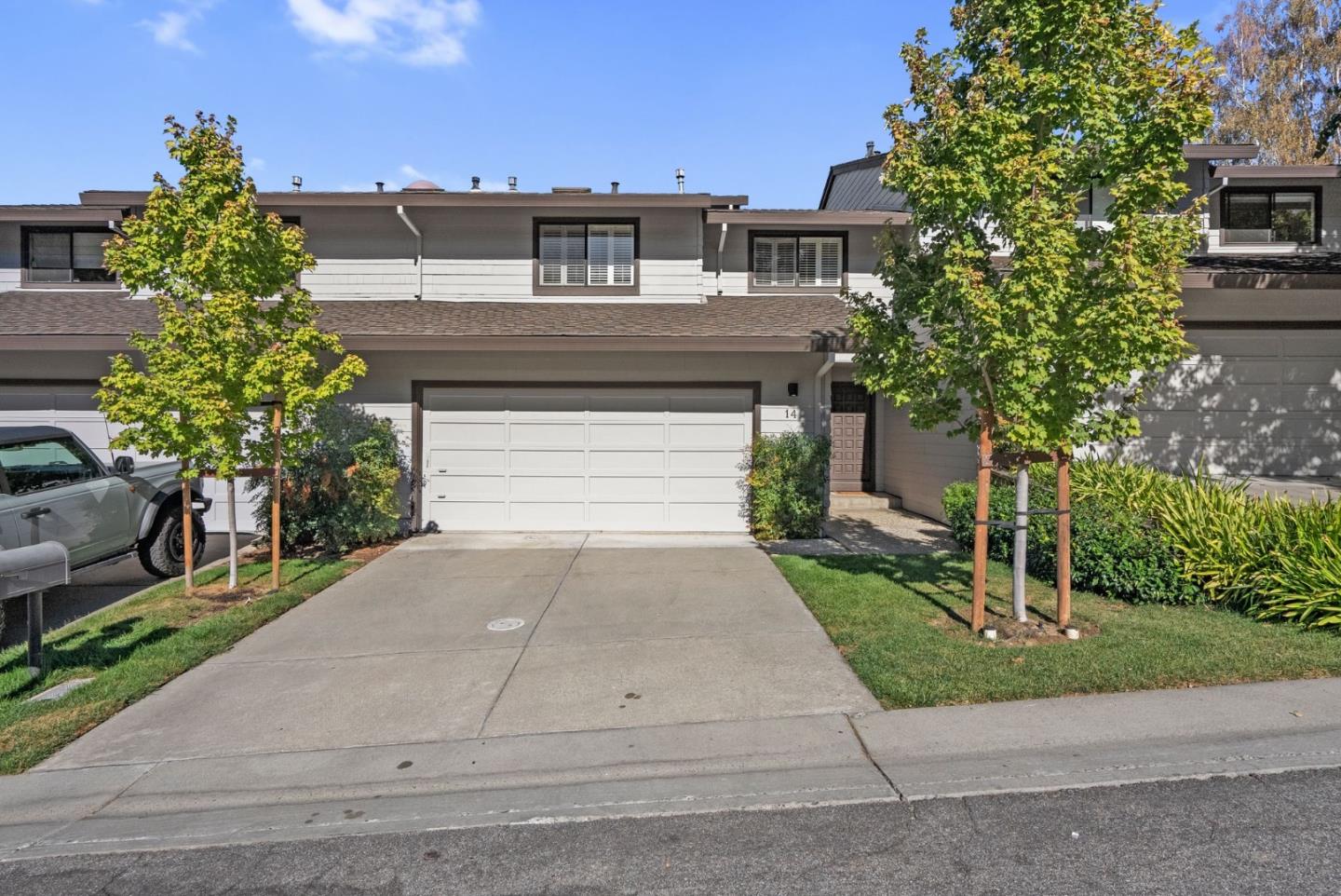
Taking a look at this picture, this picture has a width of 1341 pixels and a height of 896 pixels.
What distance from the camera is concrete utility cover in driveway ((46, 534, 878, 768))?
4.64 metres

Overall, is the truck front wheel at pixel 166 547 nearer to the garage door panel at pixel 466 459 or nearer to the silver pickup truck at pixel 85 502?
the silver pickup truck at pixel 85 502

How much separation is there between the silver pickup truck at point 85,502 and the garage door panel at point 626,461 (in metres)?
5.34

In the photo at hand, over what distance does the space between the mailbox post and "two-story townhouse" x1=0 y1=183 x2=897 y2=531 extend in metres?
5.52

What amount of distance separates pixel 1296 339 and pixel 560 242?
37.8ft

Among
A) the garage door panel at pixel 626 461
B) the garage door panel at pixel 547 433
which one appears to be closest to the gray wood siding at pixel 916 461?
the garage door panel at pixel 626 461

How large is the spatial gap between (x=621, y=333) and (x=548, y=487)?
9.31 feet

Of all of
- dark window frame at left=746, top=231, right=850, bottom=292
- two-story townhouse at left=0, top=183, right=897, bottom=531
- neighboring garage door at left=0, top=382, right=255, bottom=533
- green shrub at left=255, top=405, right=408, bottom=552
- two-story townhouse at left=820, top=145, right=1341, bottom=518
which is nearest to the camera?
green shrub at left=255, top=405, right=408, bottom=552

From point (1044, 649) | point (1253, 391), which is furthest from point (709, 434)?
point (1253, 391)

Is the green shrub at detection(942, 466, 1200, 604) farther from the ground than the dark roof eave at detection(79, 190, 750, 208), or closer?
closer

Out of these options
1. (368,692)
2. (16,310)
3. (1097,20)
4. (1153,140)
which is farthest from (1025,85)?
(16,310)

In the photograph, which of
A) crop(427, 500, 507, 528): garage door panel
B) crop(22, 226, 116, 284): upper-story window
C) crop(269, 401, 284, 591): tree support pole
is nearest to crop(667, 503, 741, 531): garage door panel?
crop(427, 500, 507, 528): garage door panel

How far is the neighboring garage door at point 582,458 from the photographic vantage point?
11.4m

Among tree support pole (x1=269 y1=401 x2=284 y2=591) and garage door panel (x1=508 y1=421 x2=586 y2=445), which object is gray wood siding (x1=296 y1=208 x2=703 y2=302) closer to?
garage door panel (x1=508 y1=421 x2=586 y2=445)

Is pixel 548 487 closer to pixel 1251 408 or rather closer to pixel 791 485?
pixel 791 485
